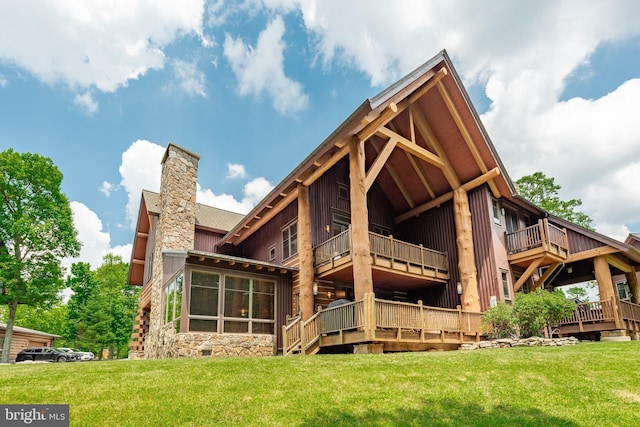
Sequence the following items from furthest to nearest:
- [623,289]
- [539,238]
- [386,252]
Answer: [623,289] → [539,238] → [386,252]

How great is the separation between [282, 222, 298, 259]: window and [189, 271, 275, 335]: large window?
1.77m

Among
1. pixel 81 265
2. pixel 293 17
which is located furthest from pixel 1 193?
pixel 293 17

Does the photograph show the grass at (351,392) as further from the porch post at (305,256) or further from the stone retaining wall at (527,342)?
the porch post at (305,256)

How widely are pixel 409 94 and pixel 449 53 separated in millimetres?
2305

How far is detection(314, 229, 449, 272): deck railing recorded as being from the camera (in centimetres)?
1455

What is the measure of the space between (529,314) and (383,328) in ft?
14.8

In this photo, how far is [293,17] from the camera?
17469 mm

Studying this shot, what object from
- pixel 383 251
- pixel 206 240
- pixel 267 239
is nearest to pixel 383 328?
pixel 383 251

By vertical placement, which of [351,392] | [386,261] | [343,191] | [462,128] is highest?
[462,128]

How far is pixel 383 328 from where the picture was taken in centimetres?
1217

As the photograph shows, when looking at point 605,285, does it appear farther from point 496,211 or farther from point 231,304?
point 231,304

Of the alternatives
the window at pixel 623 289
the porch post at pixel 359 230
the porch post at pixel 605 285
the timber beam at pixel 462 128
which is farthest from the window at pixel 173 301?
the window at pixel 623 289

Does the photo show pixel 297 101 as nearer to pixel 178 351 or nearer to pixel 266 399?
pixel 178 351

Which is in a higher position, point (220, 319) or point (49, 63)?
point (49, 63)
